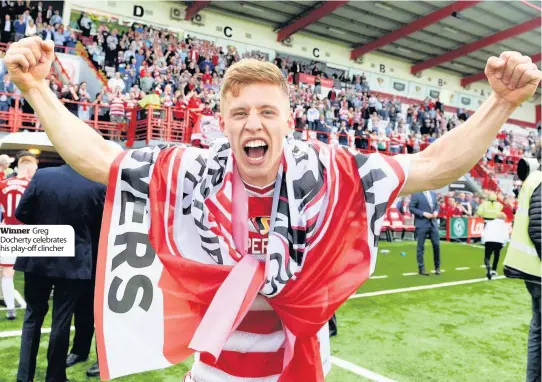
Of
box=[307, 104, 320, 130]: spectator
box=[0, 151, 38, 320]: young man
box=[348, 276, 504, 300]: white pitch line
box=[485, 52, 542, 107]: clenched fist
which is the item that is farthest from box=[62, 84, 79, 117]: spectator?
box=[485, 52, 542, 107]: clenched fist

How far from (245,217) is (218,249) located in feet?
0.49

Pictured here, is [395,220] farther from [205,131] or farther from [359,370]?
[359,370]

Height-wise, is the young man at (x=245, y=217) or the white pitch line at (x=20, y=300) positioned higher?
the young man at (x=245, y=217)

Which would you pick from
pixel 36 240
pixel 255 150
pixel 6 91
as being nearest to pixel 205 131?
pixel 6 91

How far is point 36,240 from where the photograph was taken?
298cm

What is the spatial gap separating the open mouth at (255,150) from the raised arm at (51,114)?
0.51 meters

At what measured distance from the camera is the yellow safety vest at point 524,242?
11.0 feet

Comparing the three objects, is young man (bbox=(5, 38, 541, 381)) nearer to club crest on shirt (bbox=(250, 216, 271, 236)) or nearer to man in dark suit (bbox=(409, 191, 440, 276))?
club crest on shirt (bbox=(250, 216, 271, 236))

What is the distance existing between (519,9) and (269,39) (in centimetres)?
1347

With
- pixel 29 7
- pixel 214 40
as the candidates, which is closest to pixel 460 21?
pixel 214 40

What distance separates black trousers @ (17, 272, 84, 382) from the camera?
3.37 meters

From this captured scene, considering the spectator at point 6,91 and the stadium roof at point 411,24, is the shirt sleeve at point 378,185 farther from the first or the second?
the stadium roof at point 411,24

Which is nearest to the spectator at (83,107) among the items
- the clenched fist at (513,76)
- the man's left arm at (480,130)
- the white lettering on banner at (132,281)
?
the white lettering on banner at (132,281)

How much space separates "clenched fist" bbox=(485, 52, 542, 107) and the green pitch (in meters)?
3.01
